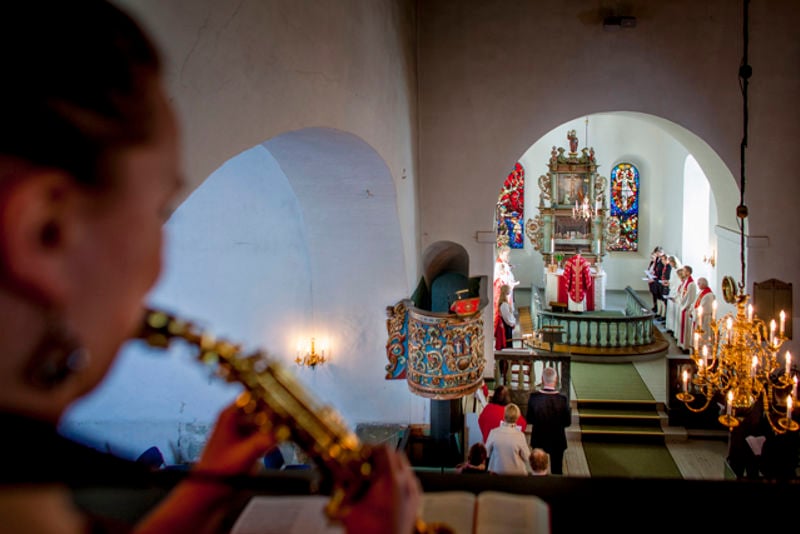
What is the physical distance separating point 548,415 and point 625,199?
48.2 feet

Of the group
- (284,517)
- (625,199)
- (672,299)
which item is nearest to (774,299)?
(672,299)

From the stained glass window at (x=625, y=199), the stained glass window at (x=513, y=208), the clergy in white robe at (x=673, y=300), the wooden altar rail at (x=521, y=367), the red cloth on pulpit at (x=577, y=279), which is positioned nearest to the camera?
the wooden altar rail at (x=521, y=367)

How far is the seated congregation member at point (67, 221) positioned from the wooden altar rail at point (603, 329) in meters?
14.0

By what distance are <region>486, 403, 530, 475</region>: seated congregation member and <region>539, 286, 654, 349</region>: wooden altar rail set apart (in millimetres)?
7589

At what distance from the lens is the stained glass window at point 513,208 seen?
2158 centimetres

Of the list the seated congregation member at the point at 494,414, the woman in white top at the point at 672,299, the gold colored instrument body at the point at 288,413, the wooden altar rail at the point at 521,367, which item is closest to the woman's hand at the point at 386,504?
the gold colored instrument body at the point at 288,413

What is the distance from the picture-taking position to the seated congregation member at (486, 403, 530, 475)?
6.62 metres

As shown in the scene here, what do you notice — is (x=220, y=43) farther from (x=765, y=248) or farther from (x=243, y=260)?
(x=765, y=248)

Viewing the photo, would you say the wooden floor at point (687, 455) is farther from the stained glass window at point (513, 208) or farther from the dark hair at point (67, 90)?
the stained glass window at point (513, 208)

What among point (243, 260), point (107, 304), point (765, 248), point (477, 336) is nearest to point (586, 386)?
point (765, 248)

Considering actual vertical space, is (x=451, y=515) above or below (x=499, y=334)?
above

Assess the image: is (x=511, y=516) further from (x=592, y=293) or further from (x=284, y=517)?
(x=592, y=293)

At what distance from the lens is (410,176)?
980 cm

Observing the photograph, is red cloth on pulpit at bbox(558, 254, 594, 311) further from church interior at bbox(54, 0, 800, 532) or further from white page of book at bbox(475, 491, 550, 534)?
white page of book at bbox(475, 491, 550, 534)
